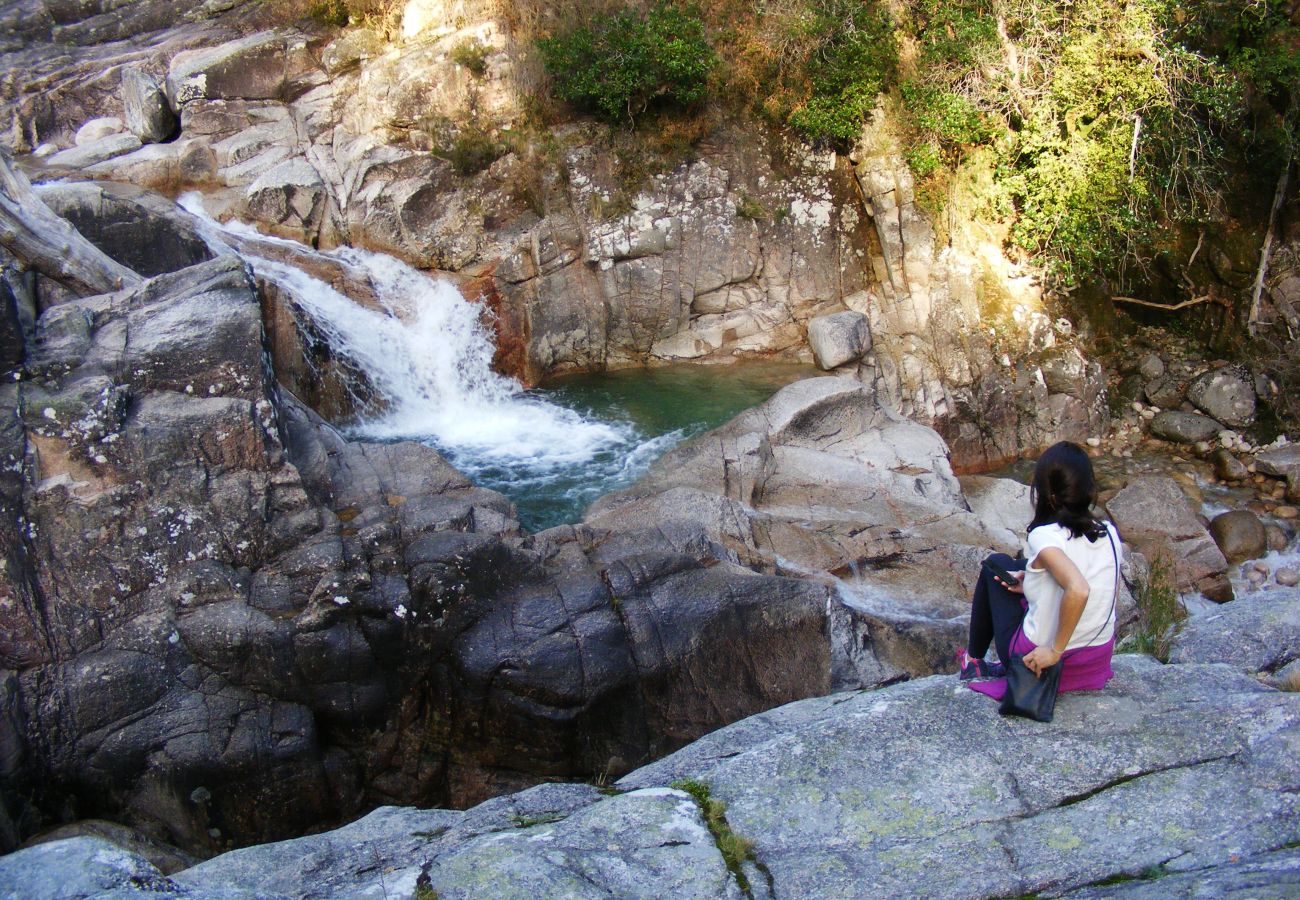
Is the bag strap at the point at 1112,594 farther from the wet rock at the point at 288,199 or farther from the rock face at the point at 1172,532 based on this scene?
the wet rock at the point at 288,199

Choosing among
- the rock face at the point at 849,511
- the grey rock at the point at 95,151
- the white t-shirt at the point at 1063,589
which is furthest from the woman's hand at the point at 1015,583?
the grey rock at the point at 95,151

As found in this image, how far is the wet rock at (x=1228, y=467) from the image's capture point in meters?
13.1

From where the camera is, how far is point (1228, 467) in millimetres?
13133

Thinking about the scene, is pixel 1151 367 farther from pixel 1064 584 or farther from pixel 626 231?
pixel 1064 584

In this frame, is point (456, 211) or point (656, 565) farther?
point (456, 211)

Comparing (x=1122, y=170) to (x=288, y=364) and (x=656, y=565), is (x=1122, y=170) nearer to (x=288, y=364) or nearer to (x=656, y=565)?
(x=656, y=565)

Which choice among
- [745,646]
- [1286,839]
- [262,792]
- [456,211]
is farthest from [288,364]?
[1286,839]

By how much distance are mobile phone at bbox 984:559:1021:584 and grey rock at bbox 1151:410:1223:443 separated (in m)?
11.0

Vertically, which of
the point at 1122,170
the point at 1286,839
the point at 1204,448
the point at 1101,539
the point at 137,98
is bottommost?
the point at 1204,448

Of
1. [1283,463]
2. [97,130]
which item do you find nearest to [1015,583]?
[1283,463]

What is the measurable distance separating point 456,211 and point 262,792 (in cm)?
961

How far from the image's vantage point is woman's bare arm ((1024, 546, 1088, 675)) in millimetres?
3941

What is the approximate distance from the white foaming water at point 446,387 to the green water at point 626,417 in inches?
1.4

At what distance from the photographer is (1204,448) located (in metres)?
13.6
